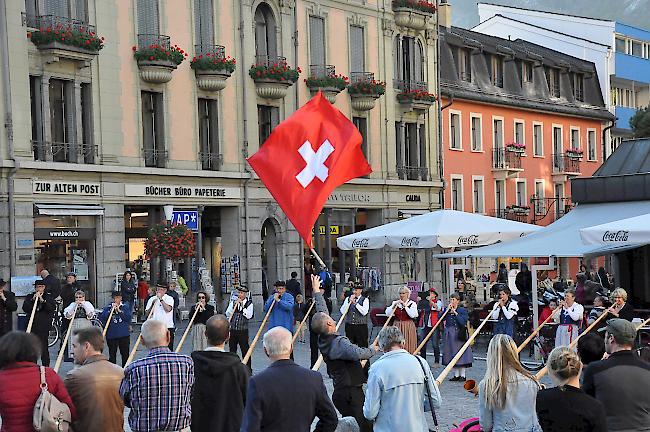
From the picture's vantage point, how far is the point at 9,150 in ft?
97.6

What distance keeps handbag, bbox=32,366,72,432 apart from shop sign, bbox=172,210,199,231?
86.8ft

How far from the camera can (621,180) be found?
2630cm

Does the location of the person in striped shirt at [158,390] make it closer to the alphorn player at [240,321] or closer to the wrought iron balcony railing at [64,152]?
the alphorn player at [240,321]

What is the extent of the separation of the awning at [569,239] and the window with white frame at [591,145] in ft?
108

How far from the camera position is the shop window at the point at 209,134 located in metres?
36.2

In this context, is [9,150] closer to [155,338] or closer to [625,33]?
[155,338]

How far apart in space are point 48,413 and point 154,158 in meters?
27.0

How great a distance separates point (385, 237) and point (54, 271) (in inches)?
400

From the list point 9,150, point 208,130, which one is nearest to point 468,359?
point 9,150

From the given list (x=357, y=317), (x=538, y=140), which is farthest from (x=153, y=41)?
(x=538, y=140)

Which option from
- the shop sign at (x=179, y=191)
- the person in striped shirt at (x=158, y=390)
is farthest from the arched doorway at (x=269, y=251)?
the person in striped shirt at (x=158, y=390)

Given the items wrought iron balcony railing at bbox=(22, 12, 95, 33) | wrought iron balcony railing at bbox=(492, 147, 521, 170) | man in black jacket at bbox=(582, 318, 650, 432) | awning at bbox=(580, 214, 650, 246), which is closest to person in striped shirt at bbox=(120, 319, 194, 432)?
man in black jacket at bbox=(582, 318, 650, 432)

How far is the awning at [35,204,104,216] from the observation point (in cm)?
3030

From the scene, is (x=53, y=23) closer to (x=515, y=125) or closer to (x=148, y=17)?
(x=148, y=17)
